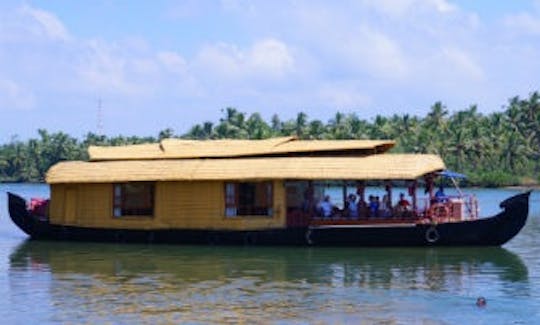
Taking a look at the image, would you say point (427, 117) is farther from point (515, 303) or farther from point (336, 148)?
point (515, 303)

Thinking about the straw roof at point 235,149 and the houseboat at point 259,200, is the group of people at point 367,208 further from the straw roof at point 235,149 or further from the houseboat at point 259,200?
the straw roof at point 235,149

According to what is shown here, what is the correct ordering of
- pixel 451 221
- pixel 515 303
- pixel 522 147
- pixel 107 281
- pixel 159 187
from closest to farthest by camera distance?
pixel 515 303, pixel 107 281, pixel 451 221, pixel 159 187, pixel 522 147

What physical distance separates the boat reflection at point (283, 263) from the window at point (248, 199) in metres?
0.83

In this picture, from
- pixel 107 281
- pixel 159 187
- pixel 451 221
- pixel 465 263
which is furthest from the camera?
pixel 159 187

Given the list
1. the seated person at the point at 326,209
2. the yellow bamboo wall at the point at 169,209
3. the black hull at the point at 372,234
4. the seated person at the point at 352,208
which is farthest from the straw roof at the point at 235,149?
the black hull at the point at 372,234

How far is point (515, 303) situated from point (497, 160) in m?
58.4

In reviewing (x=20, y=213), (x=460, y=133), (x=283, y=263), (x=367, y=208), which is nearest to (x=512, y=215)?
(x=367, y=208)

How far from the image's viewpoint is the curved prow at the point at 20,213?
23.4 meters

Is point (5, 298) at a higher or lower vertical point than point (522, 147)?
lower

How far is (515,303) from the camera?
14383mm

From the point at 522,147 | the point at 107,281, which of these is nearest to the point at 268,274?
the point at 107,281

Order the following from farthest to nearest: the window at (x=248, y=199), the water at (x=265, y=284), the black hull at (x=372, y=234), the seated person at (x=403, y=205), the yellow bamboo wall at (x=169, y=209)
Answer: the window at (x=248, y=199), the yellow bamboo wall at (x=169, y=209), the seated person at (x=403, y=205), the black hull at (x=372, y=234), the water at (x=265, y=284)

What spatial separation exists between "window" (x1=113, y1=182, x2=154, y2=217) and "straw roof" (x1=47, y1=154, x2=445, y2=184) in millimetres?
549

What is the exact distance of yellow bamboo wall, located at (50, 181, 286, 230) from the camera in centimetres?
2142
